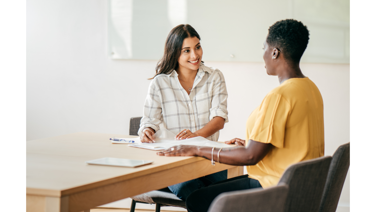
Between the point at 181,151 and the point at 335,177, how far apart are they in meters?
0.64

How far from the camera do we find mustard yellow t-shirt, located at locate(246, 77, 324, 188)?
135 cm

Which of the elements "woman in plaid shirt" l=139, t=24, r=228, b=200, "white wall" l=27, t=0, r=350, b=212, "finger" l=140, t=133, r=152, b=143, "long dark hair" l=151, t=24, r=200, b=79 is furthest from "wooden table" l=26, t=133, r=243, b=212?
"white wall" l=27, t=0, r=350, b=212

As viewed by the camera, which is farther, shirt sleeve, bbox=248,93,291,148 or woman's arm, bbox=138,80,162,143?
woman's arm, bbox=138,80,162,143

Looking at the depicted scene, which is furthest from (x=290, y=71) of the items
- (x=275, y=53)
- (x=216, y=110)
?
(x=216, y=110)

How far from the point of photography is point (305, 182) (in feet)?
3.63

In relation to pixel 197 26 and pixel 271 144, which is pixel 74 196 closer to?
pixel 271 144

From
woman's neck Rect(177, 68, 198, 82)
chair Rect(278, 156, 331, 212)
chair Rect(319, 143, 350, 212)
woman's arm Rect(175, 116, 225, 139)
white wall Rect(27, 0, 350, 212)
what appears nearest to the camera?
chair Rect(278, 156, 331, 212)

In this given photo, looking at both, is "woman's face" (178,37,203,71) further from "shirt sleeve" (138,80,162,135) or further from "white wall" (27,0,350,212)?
"white wall" (27,0,350,212)

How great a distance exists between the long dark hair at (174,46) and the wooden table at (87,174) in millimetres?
663

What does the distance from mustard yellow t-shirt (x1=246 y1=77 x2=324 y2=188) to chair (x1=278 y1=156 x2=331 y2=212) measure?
0.24 metres

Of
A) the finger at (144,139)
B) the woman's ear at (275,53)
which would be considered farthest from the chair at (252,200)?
the finger at (144,139)

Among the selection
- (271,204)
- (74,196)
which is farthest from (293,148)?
(74,196)

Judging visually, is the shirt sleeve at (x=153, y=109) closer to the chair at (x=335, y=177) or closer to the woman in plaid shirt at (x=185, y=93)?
the woman in plaid shirt at (x=185, y=93)

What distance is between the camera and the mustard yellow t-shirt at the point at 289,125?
1354 mm
